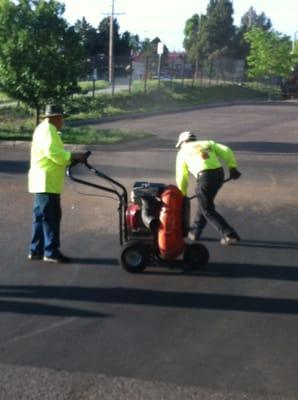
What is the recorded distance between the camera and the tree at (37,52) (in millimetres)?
20859

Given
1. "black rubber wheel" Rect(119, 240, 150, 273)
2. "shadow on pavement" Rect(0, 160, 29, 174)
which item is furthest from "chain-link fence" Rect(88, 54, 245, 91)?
"black rubber wheel" Rect(119, 240, 150, 273)

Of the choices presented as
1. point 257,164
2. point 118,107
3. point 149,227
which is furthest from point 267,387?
point 118,107

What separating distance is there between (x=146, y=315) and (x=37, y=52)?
49.9ft

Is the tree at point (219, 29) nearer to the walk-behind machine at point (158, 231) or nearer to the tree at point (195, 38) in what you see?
the tree at point (195, 38)

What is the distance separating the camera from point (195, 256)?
8.43m

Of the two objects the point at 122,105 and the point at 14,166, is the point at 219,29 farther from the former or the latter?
the point at 14,166

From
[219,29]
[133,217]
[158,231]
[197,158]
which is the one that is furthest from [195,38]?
[158,231]

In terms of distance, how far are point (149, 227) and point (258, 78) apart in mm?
59370

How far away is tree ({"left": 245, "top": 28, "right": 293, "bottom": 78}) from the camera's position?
61.5 meters

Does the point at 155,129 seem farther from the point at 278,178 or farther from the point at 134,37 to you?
the point at 134,37

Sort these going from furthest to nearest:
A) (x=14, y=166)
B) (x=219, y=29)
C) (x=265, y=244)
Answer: (x=219, y=29), (x=14, y=166), (x=265, y=244)

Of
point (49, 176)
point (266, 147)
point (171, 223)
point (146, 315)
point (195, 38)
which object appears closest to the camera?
point (146, 315)

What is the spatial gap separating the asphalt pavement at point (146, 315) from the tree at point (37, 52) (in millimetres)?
8898

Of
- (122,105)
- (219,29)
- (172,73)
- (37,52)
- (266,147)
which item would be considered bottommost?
(122,105)
